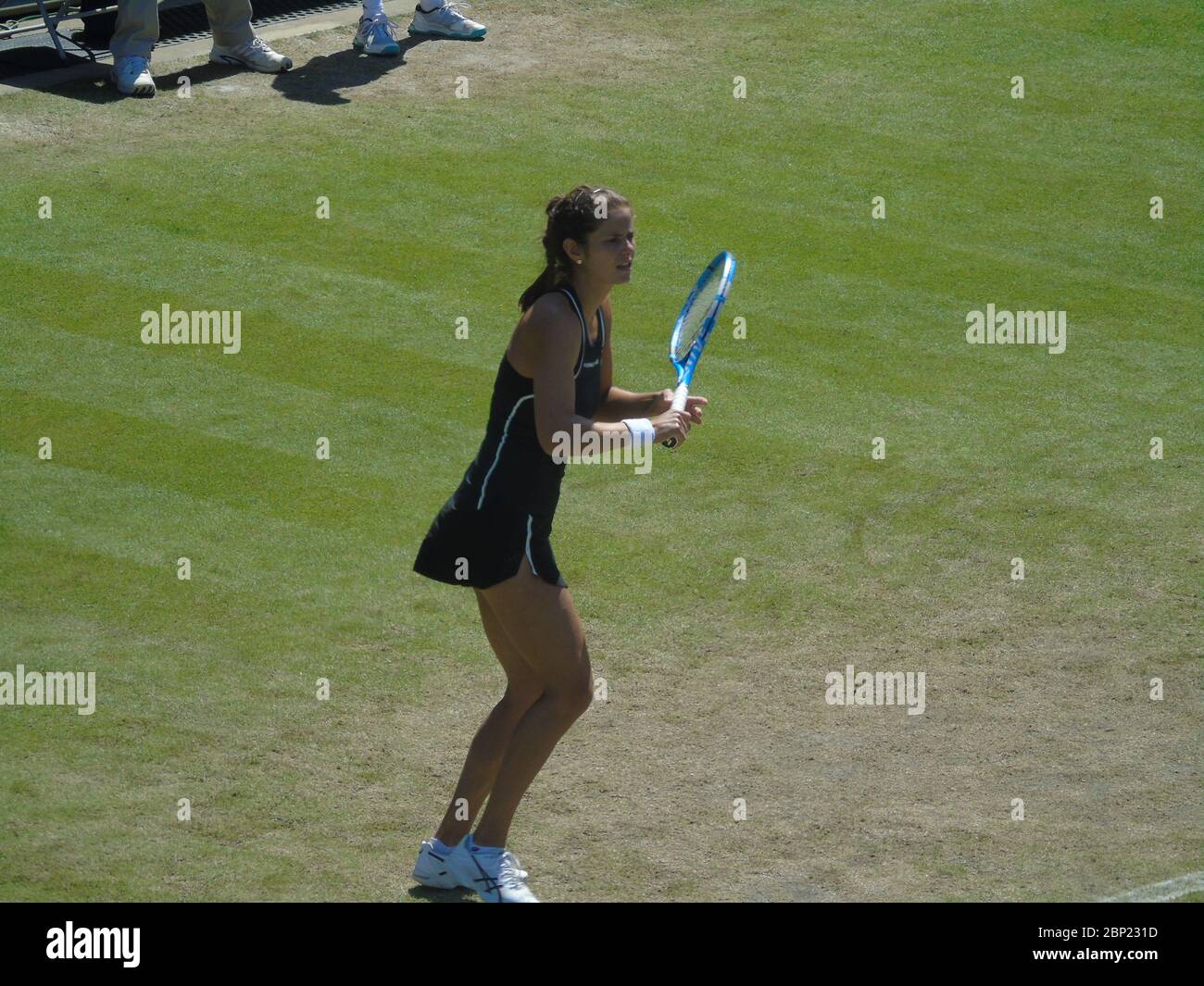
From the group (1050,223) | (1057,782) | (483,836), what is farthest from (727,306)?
(483,836)

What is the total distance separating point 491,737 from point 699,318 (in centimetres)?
218

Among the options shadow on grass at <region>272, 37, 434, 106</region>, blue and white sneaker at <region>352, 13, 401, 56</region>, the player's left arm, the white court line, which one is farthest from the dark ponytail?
blue and white sneaker at <region>352, 13, 401, 56</region>

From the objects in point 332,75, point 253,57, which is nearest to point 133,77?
point 253,57

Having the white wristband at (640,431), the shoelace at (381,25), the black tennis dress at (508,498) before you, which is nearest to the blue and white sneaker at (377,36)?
the shoelace at (381,25)

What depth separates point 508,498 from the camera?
5.95 meters

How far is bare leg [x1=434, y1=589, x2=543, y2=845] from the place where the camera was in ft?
20.0

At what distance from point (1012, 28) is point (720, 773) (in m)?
13.0

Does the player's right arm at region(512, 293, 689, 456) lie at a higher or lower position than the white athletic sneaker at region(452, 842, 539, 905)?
higher

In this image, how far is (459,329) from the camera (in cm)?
1154

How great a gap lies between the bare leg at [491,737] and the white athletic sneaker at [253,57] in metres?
10.9

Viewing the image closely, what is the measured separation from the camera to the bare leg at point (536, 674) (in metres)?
5.90

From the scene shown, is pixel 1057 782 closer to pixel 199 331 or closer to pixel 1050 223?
pixel 199 331

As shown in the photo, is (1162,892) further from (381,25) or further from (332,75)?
(381,25)

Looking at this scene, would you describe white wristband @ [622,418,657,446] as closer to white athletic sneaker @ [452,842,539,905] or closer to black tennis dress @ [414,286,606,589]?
black tennis dress @ [414,286,606,589]
